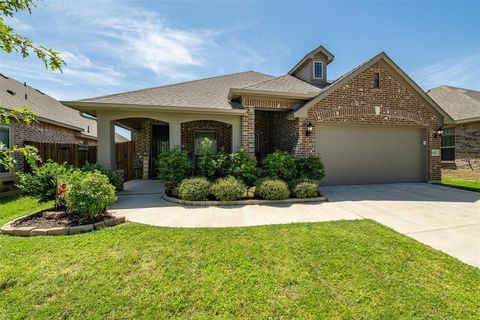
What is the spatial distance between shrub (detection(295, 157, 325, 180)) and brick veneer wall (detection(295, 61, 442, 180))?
2.06 feet

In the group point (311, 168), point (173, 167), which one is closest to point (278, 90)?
point (311, 168)

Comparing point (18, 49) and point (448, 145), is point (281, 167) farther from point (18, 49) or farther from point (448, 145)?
point (448, 145)

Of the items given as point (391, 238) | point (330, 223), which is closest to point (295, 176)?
point (330, 223)

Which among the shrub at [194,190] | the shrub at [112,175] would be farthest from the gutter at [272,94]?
the shrub at [112,175]

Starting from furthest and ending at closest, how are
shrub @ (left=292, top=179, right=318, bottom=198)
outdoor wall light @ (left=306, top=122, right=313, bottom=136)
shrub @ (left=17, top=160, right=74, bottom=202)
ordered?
outdoor wall light @ (left=306, top=122, right=313, bottom=136)
shrub @ (left=292, top=179, right=318, bottom=198)
shrub @ (left=17, top=160, right=74, bottom=202)

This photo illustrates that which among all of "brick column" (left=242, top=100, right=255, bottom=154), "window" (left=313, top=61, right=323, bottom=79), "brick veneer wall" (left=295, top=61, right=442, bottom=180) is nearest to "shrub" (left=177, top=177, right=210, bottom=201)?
"brick column" (left=242, top=100, right=255, bottom=154)

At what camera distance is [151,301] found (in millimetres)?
2570

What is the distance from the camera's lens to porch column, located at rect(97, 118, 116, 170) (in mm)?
7707

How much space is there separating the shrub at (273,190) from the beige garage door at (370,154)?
10.4 ft

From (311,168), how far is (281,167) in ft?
4.15

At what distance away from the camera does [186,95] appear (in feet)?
30.5

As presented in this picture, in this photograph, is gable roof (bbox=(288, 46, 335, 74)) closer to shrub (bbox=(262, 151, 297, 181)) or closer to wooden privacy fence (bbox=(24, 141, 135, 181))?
shrub (bbox=(262, 151, 297, 181))

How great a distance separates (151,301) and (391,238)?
161 inches

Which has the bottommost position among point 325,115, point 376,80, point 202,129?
point 202,129
